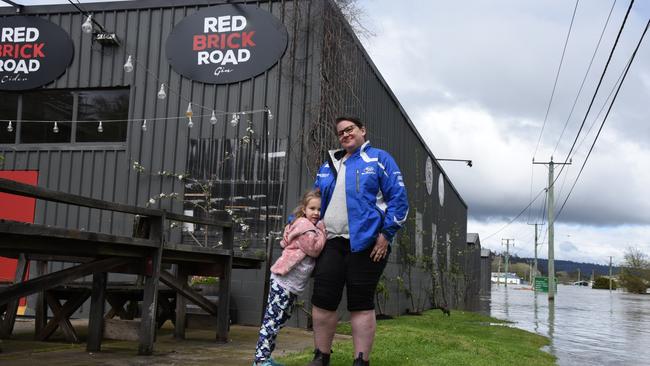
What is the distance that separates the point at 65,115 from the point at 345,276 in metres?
8.27

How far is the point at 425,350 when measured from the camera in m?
Answer: 5.91

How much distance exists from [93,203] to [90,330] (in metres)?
1.57

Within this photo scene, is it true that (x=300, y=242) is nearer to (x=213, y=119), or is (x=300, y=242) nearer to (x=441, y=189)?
(x=213, y=119)

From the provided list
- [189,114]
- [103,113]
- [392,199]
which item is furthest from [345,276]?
[103,113]

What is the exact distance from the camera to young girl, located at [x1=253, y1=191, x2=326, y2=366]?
4266 millimetres

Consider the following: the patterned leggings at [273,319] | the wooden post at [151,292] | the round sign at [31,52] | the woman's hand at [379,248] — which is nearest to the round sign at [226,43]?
the round sign at [31,52]

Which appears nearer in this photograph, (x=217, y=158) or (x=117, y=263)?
(x=117, y=263)

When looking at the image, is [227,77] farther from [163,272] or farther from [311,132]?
[163,272]

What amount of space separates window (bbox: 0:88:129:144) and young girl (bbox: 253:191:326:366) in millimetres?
7001

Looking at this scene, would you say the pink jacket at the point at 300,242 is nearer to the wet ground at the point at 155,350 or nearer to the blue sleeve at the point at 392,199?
the blue sleeve at the point at 392,199

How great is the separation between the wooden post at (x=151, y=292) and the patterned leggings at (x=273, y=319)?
1.58m

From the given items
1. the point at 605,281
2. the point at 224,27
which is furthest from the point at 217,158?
the point at 605,281

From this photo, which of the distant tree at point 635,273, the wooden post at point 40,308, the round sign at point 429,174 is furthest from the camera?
the distant tree at point 635,273

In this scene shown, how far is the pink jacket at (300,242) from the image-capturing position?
425 cm
